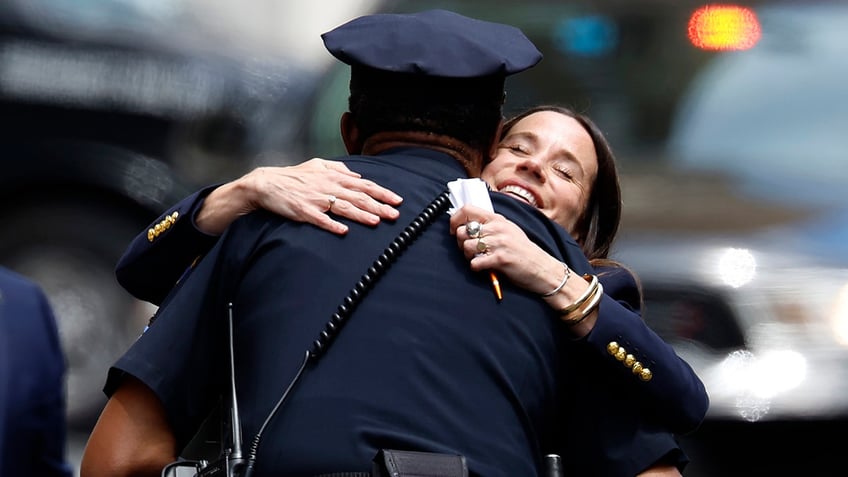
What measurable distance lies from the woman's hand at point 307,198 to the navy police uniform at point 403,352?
3 centimetres

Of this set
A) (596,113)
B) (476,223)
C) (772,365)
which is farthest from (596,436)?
(596,113)

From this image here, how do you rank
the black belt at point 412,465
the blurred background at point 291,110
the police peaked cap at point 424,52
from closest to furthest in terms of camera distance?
→ the black belt at point 412,465 → the police peaked cap at point 424,52 → the blurred background at point 291,110

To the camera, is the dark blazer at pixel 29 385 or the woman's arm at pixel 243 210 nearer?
the dark blazer at pixel 29 385

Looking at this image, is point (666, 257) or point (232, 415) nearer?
point (232, 415)

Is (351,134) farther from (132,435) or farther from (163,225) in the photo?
(132,435)

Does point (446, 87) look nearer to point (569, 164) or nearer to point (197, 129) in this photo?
point (569, 164)

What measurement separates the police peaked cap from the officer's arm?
0.73 meters

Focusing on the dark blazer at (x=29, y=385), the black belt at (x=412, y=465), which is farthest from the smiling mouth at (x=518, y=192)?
the dark blazer at (x=29, y=385)

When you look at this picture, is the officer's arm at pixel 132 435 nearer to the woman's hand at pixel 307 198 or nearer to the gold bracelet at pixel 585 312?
the woman's hand at pixel 307 198

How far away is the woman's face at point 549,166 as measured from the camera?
4422 mm

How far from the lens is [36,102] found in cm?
789

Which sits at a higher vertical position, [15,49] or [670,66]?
[670,66]

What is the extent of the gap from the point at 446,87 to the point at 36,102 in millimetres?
4357

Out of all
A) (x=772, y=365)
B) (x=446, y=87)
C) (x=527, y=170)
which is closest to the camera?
(x=446, y=87)
